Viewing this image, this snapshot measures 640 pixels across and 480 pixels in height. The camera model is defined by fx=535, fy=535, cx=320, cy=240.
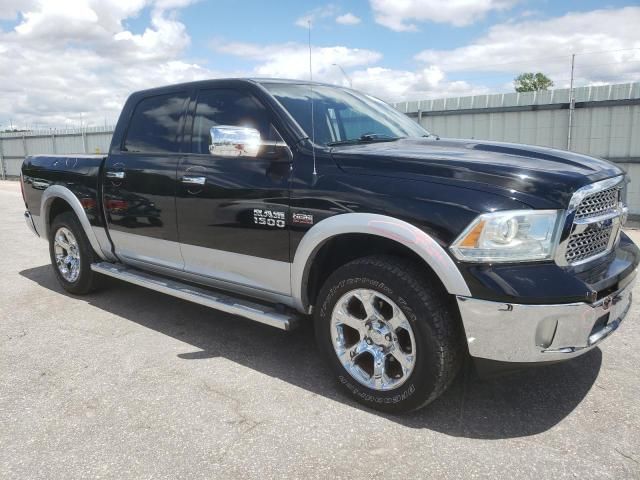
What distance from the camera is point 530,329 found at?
2477mm

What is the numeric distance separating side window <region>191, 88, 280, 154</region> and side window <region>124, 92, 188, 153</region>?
237mm

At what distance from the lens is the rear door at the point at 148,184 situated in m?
4.04

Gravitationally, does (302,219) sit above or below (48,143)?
below

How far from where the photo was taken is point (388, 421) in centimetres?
291

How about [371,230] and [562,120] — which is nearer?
[371,230]

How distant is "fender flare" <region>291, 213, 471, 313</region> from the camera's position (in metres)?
2.58

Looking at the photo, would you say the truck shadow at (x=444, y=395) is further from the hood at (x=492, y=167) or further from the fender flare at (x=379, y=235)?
the hood at (x=492, y=167)

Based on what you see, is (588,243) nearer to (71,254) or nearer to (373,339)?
(373,339)

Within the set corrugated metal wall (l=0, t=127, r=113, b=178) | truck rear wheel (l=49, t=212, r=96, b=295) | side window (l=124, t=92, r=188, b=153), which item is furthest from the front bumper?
corrugated metal wall (l=0, t=127, r=113, b=178)

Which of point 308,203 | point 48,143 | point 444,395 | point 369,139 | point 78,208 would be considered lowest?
point 444,395

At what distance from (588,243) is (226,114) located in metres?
2.47

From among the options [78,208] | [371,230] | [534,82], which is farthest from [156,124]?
[534,82]

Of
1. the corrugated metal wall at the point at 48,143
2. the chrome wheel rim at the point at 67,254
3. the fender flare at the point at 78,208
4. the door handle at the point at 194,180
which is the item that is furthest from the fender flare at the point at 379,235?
the corrugated metal wall at the point at 48,143

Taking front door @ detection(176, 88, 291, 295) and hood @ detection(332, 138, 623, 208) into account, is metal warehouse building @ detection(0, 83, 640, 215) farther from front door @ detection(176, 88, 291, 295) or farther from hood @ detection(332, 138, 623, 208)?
front door @ detection(176, 88, 291, 295)
